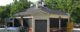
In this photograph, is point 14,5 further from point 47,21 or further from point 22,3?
point 47,21

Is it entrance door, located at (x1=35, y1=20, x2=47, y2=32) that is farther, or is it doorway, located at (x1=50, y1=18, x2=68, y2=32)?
doorway, located at (x1=50, y1=18, x2=68, y2=32)

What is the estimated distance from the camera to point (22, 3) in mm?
45781

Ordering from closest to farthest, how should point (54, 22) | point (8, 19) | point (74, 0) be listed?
point (74, 0) < point (54, 22) < point (8, 19)

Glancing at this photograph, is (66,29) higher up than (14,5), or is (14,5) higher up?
(14,5)

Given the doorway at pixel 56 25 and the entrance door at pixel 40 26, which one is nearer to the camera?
the entrance door at pixel 40 26

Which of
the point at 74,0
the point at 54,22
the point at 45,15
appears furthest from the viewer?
the point at 54,22

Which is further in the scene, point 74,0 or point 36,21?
point 36,21

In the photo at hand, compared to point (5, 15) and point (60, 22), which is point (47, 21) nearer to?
point (60, 22)

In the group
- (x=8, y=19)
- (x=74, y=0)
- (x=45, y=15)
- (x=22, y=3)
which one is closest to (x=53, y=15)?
(x=45, y=15)

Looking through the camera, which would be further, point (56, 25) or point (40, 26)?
point (56, 25)

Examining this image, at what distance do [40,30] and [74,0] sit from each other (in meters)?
5.91

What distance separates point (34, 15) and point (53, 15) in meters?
2.34

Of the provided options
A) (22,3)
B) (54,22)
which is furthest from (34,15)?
(22,3)

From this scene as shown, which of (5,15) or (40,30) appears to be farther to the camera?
(5,15)
